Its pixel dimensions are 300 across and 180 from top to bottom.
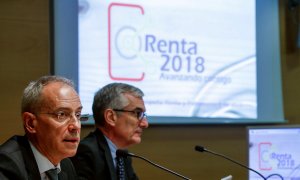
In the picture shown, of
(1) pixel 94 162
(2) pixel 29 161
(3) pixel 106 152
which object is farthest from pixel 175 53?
(2) pixel 29 161

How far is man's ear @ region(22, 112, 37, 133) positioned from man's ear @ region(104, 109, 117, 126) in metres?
0.85

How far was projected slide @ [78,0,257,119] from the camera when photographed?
10.9 ft

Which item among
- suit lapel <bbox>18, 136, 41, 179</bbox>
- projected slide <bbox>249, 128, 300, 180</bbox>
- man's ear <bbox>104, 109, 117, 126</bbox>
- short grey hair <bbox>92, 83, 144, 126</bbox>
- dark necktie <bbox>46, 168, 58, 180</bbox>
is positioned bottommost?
projected slide <bbox>249, 128, 300, 180</bbox>

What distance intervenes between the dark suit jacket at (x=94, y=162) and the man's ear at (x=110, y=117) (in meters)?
0.16

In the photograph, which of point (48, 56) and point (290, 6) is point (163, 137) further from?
point (290, 6)

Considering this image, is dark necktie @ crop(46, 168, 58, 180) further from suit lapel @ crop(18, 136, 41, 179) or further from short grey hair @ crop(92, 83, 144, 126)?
short grey hair @ crop(92, 83, 144, 126)

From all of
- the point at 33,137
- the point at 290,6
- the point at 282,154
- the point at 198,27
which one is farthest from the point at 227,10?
the point at 33,137

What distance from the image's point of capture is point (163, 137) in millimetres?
3564

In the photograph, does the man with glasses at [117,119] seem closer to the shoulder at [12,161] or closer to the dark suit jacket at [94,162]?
the dark suit jacket at [94,162]

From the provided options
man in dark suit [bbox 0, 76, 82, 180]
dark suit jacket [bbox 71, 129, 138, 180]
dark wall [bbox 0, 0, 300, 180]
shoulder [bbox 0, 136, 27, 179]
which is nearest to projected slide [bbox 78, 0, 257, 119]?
dark wall [bbox 0, 0, 300, 180]

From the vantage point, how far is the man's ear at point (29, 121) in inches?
68.5

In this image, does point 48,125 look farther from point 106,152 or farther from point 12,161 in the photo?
point 106,152

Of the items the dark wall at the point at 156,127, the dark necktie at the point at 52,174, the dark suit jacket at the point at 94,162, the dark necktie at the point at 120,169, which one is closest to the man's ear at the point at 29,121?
the dark necktie at the point at 52,174

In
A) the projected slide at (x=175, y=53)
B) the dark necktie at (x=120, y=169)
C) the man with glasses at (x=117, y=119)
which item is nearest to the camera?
the dark necktie at (x=120, y=169)
